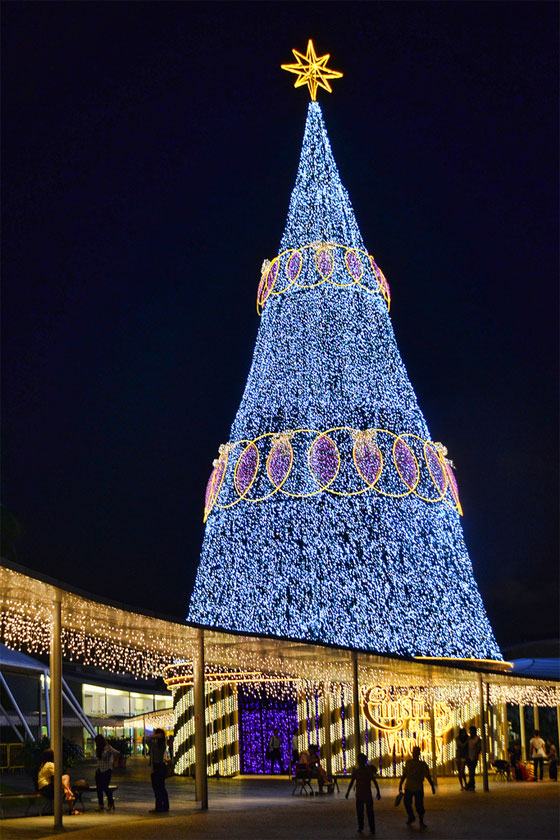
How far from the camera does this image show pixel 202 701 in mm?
18781

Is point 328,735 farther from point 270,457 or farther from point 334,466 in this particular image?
point 270,457

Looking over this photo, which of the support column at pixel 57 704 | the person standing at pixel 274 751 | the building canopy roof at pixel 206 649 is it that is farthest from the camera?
the person standing at pixel 274 751

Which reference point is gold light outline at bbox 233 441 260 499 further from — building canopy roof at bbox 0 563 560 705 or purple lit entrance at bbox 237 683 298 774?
purple lit entrance at bbox 237 683 298 774

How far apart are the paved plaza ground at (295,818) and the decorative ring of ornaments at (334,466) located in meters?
7.55

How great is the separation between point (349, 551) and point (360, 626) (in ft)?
6.20

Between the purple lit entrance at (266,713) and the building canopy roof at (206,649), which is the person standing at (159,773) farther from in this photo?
the purple lit entrance at (266,713)

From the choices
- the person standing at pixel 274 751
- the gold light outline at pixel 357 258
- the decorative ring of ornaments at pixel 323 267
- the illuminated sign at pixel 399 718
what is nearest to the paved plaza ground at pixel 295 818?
the illuminated sign at pixel 399 718

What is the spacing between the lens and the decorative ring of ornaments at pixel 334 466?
28219 mm

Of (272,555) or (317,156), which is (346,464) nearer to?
(272,555)

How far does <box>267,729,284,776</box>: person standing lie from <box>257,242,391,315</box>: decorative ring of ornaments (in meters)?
11.8

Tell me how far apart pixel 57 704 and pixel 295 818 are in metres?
4.09

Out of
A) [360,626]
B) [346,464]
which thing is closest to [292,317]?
[346,464]

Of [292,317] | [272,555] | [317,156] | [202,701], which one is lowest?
[202,701]

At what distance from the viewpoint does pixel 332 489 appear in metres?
28.2
